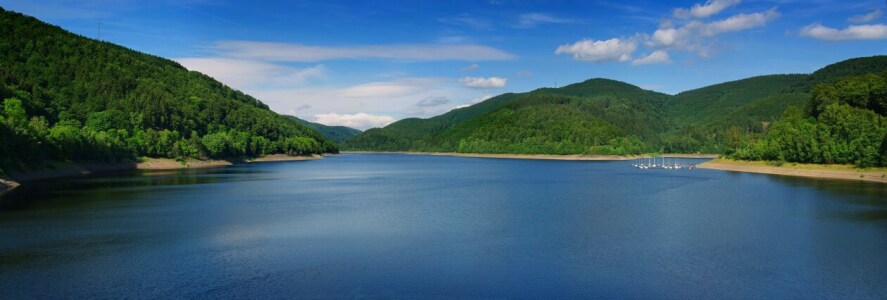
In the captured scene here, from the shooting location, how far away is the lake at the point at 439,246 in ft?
72.2

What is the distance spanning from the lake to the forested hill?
47.8m

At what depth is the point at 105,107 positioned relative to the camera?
5285 inches

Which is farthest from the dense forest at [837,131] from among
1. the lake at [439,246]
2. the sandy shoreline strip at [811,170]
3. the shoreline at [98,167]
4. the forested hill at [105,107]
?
the forested hill at [105,107]

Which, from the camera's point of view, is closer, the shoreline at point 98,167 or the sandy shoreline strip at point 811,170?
the shoreline at point 98,167

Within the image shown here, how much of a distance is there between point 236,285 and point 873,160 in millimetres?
83782

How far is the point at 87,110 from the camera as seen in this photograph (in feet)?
415

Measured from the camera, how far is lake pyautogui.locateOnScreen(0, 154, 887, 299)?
2202 cm

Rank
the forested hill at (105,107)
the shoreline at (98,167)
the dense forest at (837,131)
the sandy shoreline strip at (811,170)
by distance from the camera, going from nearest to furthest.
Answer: the shoreline at (98,167)
the sandy shoreline strip at (811,170)
the dense forest at (837,131)
the forested hill at (105,107)

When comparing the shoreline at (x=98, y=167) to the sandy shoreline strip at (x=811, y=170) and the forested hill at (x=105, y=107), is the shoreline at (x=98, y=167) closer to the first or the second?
the forested hill at (x=105, y=107)

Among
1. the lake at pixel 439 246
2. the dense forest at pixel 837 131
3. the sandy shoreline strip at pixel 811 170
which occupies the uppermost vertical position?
the dense forest at pixel 837 131

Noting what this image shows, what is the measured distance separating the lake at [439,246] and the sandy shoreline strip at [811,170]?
2532 cm

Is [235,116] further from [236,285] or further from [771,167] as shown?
[236,285]

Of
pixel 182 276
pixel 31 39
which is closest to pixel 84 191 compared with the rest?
pixel 182 276

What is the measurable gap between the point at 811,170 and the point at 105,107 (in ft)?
443
